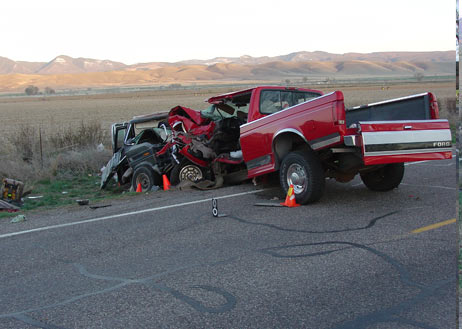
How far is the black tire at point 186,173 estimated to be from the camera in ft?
36.2

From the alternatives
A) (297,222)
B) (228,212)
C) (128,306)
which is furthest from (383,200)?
(128,306)

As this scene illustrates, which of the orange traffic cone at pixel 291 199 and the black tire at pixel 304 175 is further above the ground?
the black tire at pixel 304 175

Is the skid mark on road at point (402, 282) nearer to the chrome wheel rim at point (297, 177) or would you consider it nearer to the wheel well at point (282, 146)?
the chrome wheel rim at point (297, 177)

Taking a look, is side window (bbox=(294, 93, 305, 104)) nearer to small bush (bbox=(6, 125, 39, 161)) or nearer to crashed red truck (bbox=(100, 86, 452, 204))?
crashed red truck (bbox=(100, 86, 452, 204))

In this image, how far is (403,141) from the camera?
24.6 feet

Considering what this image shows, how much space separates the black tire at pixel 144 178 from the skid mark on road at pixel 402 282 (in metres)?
5.79

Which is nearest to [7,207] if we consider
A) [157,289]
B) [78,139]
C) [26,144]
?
[26,144]

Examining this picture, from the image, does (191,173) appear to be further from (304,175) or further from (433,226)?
(433,226)

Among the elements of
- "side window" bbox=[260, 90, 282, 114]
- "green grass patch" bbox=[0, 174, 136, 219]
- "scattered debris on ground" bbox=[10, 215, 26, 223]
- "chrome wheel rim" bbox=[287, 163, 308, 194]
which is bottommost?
"green grass patch" bbox=[0, 174, 136, 219]

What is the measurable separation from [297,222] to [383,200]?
76.7 inches

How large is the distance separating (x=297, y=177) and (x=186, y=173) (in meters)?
3.52

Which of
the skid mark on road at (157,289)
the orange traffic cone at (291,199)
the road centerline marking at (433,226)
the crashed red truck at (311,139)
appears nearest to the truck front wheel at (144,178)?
the crashed red truck at (311,139)

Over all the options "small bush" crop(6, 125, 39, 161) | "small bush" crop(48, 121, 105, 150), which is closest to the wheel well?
"small bush" crop(6, 125, 39, 161)

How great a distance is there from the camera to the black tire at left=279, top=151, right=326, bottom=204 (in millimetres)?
7863
